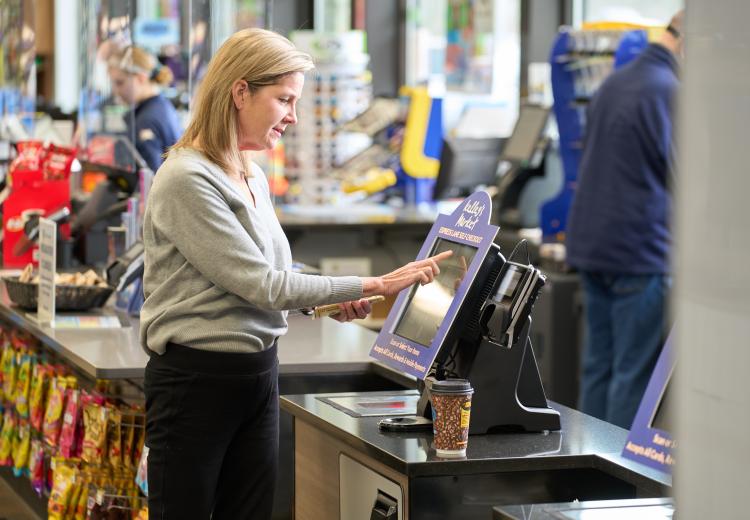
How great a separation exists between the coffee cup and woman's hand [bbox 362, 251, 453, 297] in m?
0.26

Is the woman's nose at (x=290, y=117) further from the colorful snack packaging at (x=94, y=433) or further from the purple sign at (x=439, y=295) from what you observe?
the colorful snack packaging at (x=94, y=433)

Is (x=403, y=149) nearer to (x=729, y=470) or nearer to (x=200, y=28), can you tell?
(x=200, y=28)

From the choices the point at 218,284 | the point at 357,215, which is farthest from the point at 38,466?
the point at 357,215

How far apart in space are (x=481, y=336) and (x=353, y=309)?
36 centimetres

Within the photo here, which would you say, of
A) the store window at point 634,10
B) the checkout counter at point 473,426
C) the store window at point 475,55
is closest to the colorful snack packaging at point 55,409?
the checkout counter at point 473,426

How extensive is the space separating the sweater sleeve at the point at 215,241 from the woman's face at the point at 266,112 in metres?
0.16

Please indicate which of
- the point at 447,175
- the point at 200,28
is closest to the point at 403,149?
the point at 447,175

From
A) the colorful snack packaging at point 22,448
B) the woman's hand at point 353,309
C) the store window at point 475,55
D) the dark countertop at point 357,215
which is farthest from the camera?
the store window at point 475,55

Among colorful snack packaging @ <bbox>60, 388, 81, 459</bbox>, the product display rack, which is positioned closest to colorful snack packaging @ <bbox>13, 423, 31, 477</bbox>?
colorful snack packaging @ <bbox>60, 388, 81, 459</bbox>

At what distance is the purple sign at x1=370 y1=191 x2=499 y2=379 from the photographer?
2.58 m

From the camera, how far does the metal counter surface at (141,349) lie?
3.32 metres

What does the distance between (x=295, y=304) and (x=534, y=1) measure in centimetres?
622

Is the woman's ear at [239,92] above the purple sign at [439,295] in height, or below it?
above

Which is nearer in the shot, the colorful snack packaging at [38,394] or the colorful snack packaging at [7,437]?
the colorful snack packaging at [38,394]
